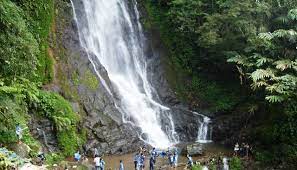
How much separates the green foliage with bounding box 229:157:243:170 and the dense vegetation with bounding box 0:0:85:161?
6.46 meters

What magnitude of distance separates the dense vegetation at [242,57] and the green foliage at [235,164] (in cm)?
97

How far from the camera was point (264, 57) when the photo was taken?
20953mm

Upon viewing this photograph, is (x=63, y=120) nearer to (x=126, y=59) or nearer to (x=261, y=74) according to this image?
(x=126, y=59)

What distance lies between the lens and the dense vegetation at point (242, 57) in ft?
60.7

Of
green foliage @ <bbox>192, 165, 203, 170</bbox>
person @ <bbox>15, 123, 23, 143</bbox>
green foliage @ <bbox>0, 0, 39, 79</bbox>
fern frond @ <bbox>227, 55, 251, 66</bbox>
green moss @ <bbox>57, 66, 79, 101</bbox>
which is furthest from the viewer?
fern frond @ <bbox>227, 55, 251, 66</bbox>

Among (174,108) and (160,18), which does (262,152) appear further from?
(160,18)

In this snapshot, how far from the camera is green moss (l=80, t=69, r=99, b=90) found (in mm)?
21000

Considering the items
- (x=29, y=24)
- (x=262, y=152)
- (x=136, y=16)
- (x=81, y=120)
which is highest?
(x=136, y=16)

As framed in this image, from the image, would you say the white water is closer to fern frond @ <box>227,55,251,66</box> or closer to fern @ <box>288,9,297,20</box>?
fern frond @ <box>227,55,251,66</box>

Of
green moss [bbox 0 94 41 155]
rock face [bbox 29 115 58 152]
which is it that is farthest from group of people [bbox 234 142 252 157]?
green moss [bbox 0 94 41 155]

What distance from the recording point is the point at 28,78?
1825 centimetres

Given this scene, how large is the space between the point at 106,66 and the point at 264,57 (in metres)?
8.59

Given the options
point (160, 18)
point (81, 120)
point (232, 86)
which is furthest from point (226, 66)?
point (81, 120)

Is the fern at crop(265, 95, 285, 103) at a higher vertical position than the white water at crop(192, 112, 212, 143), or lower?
higher
